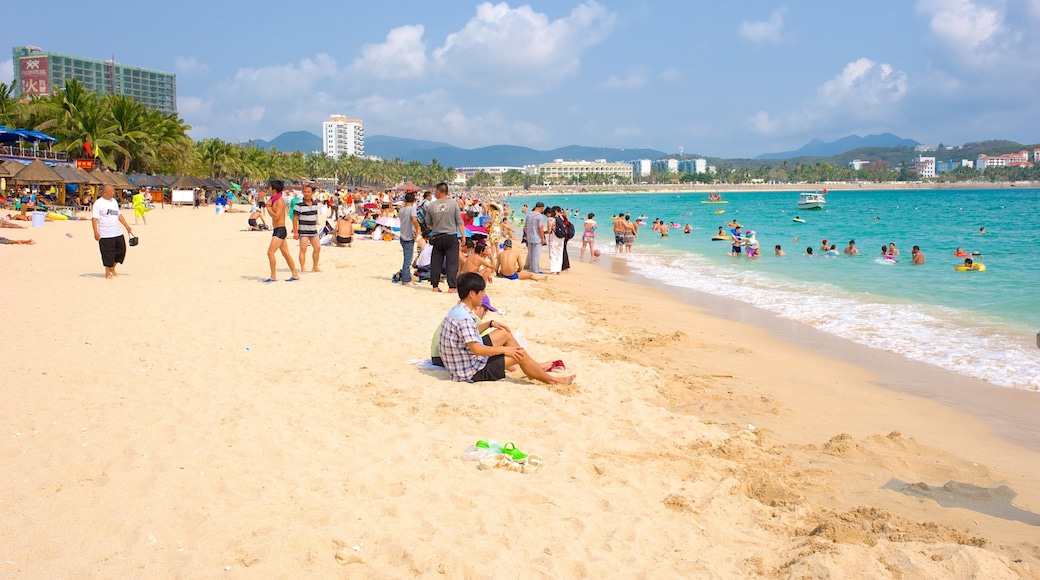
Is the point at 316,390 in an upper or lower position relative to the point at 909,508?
upper

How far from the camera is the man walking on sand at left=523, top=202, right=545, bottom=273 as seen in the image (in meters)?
14.4

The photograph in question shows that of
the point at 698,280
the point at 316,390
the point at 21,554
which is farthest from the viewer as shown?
the point at 698,280

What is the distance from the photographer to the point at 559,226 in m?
14.5

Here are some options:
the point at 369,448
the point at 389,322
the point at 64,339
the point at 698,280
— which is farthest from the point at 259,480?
the point at 698,280

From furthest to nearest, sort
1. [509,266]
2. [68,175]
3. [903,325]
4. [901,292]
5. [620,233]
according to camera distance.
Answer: [68,175] → [620,233] → [901,292] → [509,266] → [903,325]

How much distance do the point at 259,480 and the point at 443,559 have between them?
1.22m

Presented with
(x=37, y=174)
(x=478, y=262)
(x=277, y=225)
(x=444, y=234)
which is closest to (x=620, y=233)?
(x=478, y=262)

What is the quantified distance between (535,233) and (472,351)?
358 inches

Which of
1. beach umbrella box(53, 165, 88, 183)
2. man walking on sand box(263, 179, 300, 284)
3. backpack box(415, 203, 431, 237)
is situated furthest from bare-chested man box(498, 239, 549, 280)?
beach umbrella box(53, 165, 88, 183)

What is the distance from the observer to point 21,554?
9.53 ft

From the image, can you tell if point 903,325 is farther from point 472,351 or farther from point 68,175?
point 68,175

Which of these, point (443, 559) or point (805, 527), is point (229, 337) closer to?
point (443, 559)

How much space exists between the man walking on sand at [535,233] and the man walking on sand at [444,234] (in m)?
3.97

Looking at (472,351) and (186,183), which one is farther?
(186,183)
